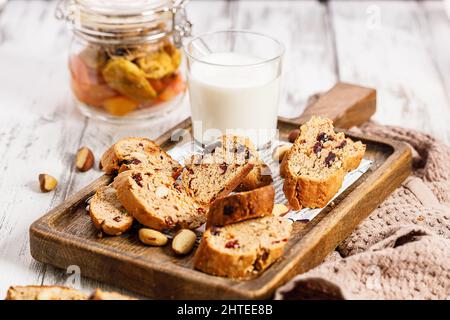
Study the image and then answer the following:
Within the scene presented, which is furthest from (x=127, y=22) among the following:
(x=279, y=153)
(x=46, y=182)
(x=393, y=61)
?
(x=393, y=61)

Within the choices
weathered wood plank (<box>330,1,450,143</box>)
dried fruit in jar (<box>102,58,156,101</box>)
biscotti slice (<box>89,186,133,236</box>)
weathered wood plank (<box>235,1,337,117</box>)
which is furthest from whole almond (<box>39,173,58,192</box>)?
weathered wood plank (<box>330,1,450,143</box>)

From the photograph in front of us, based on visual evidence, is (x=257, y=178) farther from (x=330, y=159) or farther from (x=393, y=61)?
(x=393, y=61)

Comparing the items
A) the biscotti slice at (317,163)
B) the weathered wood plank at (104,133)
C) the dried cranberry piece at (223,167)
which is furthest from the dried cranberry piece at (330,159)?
the weathered wood plank at (104,133)

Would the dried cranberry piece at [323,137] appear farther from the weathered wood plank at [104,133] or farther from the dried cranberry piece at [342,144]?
the weathered wood plank at [104,133]

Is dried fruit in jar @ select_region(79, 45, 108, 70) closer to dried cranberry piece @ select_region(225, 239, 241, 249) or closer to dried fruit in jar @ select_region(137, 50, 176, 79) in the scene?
dried fruit in jar @ select_region(137, 50, 176, 79)
